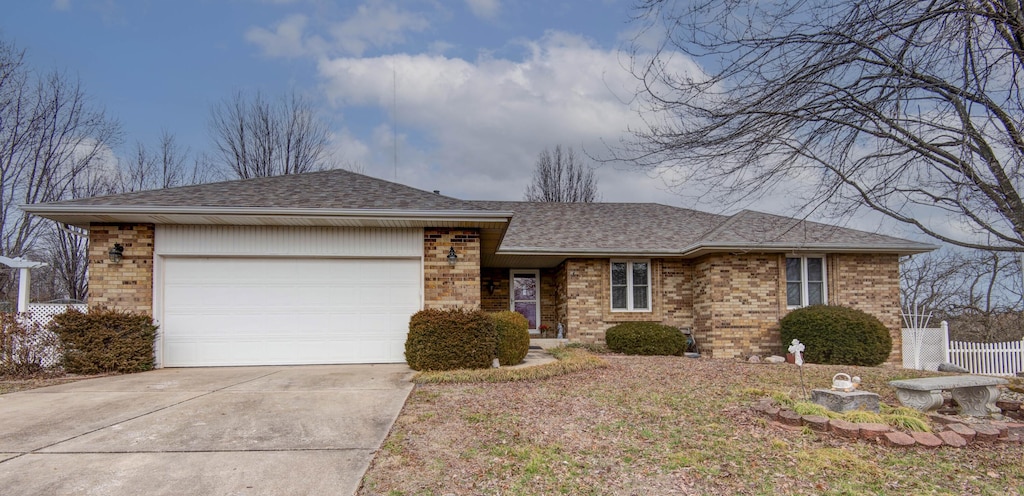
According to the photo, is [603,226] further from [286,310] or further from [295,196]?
[286,310]

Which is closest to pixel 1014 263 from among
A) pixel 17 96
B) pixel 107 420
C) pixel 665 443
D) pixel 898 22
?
pixel 898 22

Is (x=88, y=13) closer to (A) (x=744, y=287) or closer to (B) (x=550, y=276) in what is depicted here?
(B) (x=550, y=276)

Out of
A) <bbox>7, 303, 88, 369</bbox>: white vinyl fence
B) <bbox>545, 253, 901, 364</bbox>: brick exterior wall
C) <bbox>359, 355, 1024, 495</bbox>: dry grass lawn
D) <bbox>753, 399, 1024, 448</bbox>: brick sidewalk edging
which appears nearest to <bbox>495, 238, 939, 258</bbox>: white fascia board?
<bbox>545, 253, 901, 364</bbox>: brick exterior wall

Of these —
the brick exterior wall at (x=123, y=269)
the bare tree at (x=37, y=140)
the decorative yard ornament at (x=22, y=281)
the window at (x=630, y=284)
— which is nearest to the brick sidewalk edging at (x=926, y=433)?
the window at (x=630, y=284)

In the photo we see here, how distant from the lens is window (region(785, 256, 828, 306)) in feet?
46.4

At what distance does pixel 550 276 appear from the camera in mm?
17109

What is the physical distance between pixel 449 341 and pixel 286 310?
325 cm

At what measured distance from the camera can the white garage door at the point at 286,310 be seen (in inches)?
384

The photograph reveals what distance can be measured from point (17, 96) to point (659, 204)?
1951cm

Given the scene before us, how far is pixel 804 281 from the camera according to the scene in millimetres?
14141

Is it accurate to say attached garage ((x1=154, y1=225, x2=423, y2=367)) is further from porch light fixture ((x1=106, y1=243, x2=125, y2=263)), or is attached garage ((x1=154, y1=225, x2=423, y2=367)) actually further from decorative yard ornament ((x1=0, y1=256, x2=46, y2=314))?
decorative yard ornament ((x1=0, y1=256, x2=46, y2=314))

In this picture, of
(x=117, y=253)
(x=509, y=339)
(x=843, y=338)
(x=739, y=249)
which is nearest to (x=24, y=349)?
(x=117, y=253)

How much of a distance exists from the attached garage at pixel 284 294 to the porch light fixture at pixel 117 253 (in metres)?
0.55

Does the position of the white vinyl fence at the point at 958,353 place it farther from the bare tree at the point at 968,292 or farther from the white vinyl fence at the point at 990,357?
the bare tree at the point at 968,292
